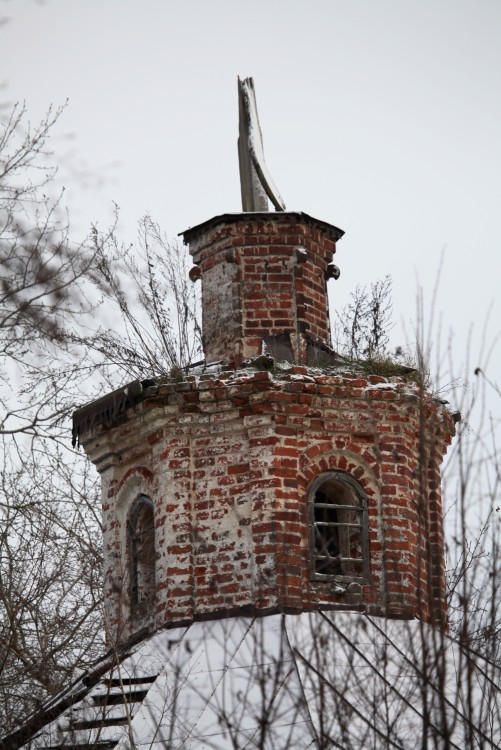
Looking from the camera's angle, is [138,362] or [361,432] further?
[138,362]

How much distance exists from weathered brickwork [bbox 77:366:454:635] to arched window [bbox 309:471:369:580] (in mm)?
71

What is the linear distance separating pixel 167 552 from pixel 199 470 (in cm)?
72

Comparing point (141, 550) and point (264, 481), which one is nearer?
point (264, 481)

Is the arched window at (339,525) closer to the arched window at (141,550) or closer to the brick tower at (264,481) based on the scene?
the brick tower at (264,481)

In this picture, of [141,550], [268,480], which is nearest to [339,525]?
[268,480]

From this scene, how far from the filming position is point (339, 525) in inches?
487

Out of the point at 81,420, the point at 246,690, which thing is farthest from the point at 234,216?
the point at 246,690

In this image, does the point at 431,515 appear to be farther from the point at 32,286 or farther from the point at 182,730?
the point at 32,286

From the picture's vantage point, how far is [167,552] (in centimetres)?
1238

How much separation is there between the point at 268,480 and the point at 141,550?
1504 mm

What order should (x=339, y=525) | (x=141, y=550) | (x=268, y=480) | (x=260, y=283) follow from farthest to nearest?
(x=260, y=283)
(x=141, y=550)
(x=339, y=525)
(x=268, y=480)

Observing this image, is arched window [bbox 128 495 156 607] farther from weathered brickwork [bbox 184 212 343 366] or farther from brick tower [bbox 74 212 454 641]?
weathered brickwork [bbox 184 212 343 366]

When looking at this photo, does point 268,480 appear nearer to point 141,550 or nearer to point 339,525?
point 339,525

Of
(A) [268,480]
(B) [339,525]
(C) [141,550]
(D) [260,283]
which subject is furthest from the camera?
(D) [260,283]
